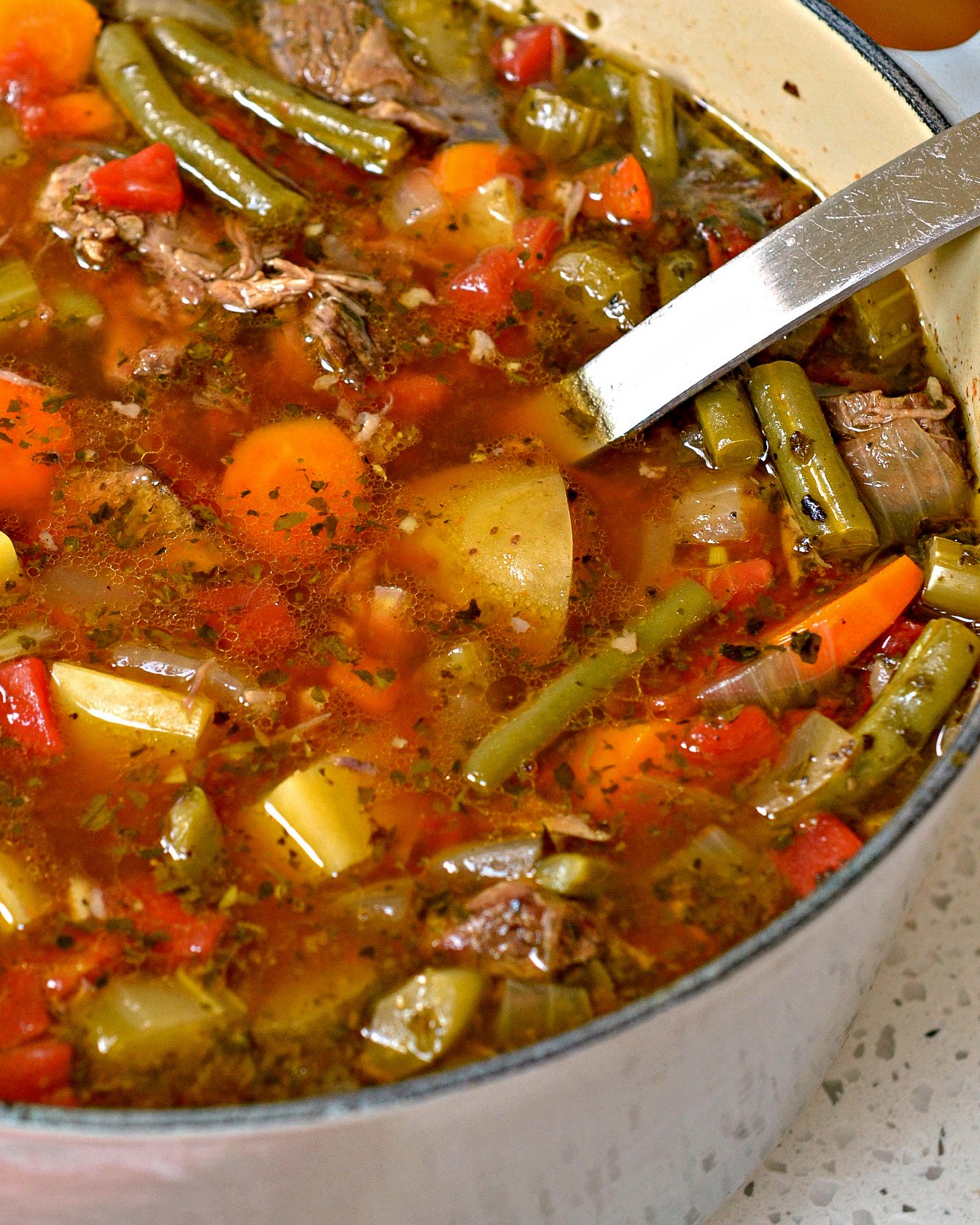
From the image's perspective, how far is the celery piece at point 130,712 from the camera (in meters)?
2.28

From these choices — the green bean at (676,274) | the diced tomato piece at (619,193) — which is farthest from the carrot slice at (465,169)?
the green bean at (676,274)

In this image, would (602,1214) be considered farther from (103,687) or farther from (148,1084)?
(103,687)

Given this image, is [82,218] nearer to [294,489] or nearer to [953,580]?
[294,489]

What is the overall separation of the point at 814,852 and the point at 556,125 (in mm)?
2056

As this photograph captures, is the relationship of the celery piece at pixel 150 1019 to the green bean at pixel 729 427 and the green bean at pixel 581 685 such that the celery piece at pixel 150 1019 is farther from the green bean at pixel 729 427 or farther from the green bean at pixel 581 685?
the green bean at pixel 729 427

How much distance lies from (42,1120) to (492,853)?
0.90 m

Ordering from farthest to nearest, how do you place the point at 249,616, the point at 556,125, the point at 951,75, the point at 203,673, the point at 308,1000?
1. the point at 556,125
2. the point at 951,75
3. the point at 249,616
4. the point at 203,673
5. the point at 308,1000

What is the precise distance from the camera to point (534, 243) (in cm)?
306

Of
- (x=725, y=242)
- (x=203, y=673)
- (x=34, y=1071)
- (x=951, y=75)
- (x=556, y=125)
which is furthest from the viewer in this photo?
(x=556, y=125)

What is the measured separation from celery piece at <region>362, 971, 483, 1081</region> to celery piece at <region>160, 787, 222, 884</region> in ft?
1.32

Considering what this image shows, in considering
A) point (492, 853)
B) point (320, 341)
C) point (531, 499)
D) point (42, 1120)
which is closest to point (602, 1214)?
point (492, 853)

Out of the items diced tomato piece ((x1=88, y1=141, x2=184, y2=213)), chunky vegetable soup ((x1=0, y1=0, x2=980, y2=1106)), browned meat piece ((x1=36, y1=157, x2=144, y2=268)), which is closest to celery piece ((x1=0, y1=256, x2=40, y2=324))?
chunky vegetable soup ((x1=0, y1=0, x2=980, y2=1106))

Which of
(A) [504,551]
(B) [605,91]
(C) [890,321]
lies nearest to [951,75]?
(C) [890,321]

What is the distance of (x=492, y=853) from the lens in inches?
84.0
